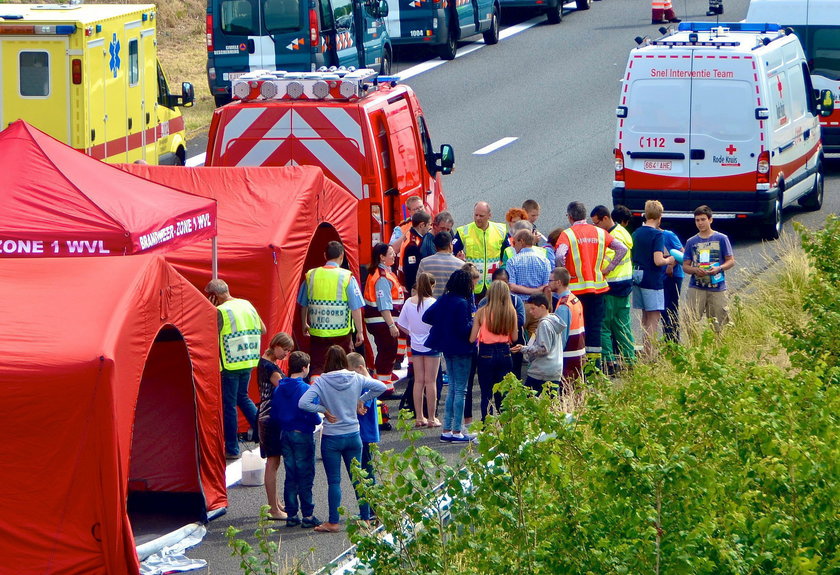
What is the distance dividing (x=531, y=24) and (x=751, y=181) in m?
17.9

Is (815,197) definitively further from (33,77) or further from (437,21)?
(437,21)

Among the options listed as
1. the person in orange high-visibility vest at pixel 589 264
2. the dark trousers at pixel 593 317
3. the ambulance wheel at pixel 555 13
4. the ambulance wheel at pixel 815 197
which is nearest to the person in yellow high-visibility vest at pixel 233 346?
the person in orange high-visibility vest at pixel 589 264

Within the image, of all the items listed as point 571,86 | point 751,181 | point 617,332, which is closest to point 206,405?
point 617,332

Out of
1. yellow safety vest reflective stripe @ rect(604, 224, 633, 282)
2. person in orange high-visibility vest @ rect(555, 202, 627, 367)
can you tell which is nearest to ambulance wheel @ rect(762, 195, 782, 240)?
yellow safety vest reflective stripe @ rect(604, 224, 633, 282)

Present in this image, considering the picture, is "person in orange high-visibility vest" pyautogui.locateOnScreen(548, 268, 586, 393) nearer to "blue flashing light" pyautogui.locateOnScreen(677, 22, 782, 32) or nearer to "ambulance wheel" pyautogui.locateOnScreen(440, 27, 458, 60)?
"blue flashing light" pyautogui.locateOnScreen(677, 22, 782, 32)

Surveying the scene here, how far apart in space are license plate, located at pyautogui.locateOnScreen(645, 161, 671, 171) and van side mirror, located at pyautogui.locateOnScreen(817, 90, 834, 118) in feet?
10.5

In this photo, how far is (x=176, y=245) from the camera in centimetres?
1108

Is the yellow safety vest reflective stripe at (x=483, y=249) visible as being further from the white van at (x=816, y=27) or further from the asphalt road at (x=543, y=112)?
the white van at (x=816, y=27)

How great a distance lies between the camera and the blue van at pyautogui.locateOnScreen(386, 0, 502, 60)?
95.2 ft

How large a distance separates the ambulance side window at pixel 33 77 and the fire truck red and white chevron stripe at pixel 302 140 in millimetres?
3212

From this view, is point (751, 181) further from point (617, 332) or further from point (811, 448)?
point (811, 448)

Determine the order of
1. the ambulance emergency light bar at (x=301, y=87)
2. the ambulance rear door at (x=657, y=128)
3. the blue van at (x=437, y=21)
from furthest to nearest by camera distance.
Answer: the blue van at (x=437, y=21) → the ambulance rear door at (x=657, y=128) → the ambulance emergency light bar at (x=301, y=87)

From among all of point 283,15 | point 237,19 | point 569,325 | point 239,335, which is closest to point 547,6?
point 283,15

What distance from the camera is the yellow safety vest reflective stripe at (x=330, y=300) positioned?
12180 mm
